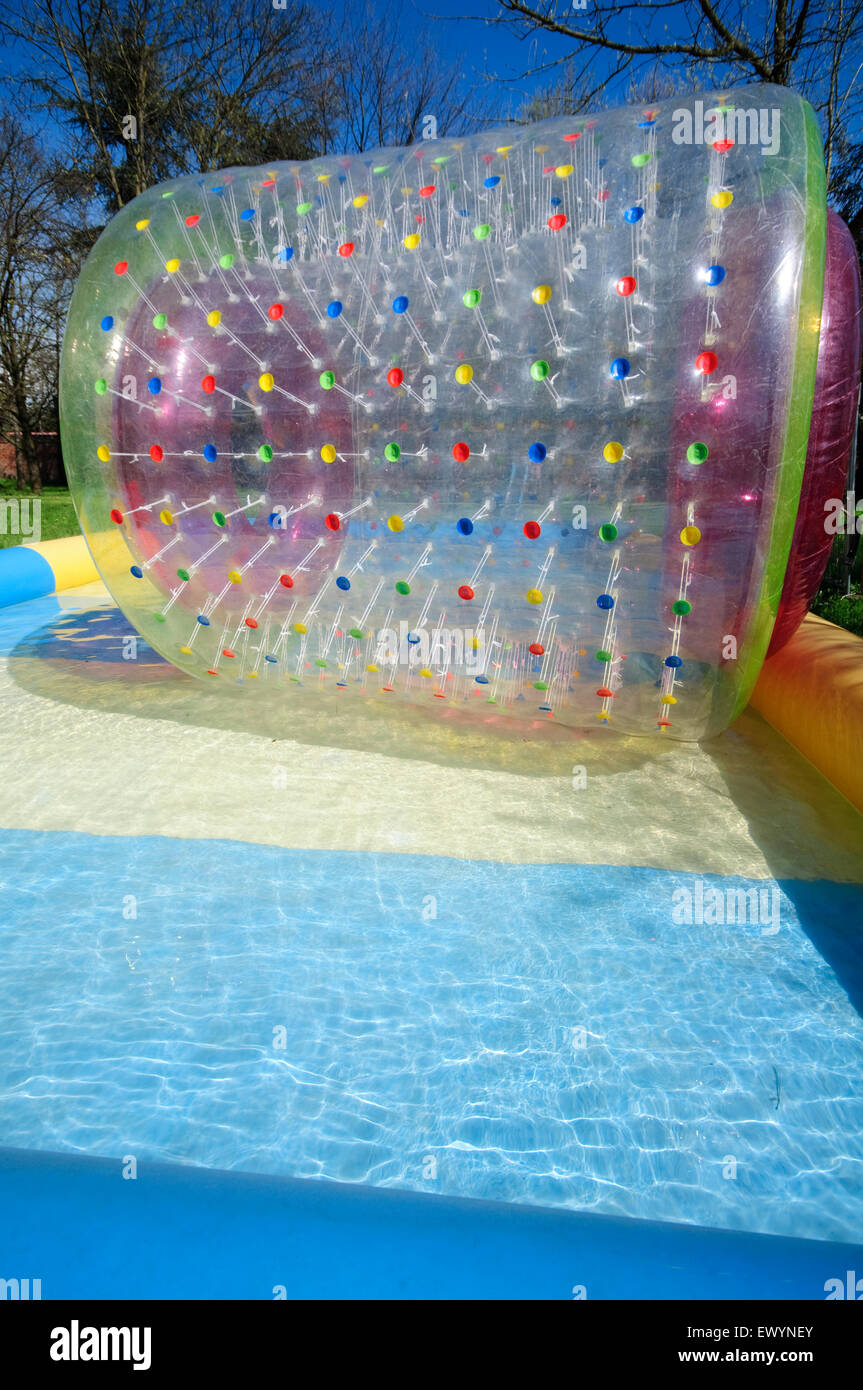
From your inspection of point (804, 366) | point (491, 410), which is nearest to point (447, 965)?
point (491, 410)

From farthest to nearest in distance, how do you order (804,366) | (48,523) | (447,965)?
(48,523)
(804,366)
(447,965)

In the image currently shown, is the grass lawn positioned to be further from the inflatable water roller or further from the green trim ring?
the green trim ring

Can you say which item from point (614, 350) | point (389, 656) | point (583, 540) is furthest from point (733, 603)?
point (389, 656)

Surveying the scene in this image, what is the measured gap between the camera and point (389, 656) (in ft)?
11.6

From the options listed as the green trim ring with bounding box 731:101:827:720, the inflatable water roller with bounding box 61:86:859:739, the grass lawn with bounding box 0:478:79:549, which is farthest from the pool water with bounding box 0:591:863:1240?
the grass lawn with bounding box 0:478:79:549

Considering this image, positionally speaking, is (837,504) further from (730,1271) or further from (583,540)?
(730,1271)

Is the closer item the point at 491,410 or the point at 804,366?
the point at 804,366

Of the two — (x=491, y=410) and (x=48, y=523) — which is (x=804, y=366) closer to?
(x=491, y=410)

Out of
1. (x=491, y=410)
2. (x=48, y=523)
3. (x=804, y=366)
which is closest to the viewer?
(x=804, y=366)

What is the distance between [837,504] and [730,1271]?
8.24 feet

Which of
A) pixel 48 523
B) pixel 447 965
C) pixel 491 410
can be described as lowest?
pixel 447 965

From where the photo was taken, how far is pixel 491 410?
3049 mm

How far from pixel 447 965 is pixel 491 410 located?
1.88 metres
